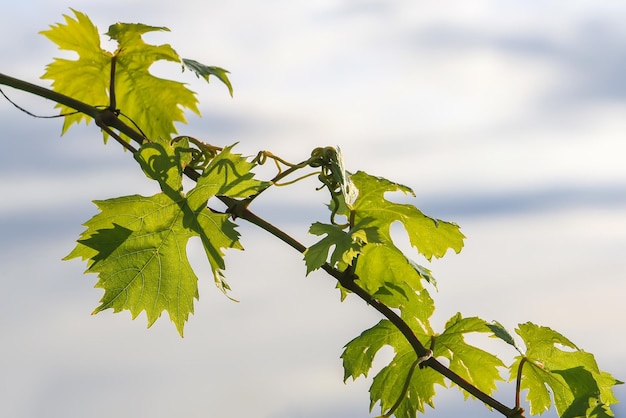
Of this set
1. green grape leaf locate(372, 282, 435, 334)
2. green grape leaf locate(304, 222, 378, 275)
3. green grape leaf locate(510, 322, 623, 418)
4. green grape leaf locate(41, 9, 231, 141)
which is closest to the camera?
green grape leaf locate(304, 222, 378, 275)

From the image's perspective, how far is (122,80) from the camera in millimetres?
1774

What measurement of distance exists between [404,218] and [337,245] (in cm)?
29

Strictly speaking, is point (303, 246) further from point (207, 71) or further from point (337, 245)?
point (207, 71)

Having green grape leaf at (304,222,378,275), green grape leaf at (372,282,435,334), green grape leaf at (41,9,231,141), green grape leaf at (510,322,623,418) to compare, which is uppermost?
green grape leaf at (41,9,231,141)

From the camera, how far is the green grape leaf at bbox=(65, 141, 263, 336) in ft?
4.58

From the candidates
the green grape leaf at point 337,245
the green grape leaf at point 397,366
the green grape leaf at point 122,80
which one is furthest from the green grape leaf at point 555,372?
the green grape leaf at point 122,80

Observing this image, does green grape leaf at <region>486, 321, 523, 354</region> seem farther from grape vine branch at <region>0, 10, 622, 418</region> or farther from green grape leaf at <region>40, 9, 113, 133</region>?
green grape leaf at <region>40, 9, 113, 133</region>

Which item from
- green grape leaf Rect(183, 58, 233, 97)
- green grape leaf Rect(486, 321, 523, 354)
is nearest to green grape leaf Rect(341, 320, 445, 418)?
green grape leaf Rect(486, 321, 523, 354)

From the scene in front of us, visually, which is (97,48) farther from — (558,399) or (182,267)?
(558,399)

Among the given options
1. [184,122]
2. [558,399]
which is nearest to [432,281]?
[558,399]

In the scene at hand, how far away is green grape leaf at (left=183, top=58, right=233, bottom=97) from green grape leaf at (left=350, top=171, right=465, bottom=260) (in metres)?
0.35

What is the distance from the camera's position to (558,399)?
174 centimetres

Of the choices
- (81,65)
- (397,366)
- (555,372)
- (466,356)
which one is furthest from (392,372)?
(81,65)

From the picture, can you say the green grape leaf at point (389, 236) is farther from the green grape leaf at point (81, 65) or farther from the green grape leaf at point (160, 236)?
the green grape leaf at point (81, 65)
